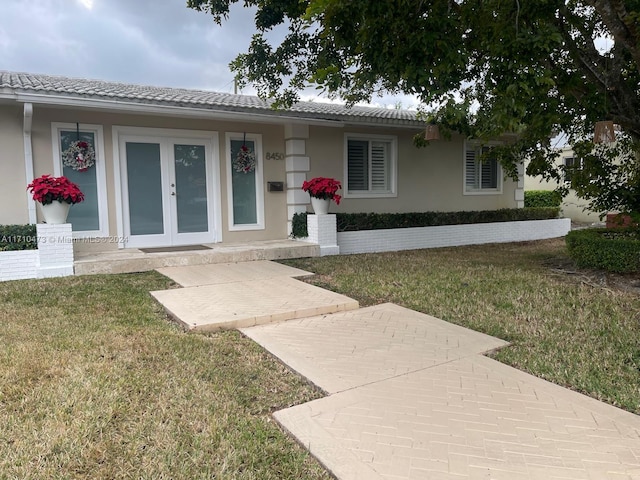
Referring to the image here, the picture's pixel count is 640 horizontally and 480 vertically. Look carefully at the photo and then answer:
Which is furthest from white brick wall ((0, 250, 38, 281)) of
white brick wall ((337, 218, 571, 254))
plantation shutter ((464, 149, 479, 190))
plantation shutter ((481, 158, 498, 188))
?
plantation shutter ((481, 158, 498, 188))

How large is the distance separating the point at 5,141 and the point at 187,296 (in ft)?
14.3

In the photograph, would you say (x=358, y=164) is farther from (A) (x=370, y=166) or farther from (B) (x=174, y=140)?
(B) (x=174, y=140)

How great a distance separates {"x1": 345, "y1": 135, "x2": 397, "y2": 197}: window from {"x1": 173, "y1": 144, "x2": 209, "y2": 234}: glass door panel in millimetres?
3257

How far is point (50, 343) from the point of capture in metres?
3.69

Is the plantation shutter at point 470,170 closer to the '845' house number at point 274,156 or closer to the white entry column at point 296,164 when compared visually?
the white entry column at point 296,164

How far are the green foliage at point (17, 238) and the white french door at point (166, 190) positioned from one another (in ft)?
5.37

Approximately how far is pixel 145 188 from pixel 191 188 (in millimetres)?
850

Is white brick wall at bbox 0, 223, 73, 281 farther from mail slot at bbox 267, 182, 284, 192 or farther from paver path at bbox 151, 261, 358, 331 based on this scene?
mail slot at bbox 267, 182, 284, 192

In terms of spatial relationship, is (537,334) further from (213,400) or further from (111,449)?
(111,449)

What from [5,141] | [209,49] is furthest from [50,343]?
[209,49]

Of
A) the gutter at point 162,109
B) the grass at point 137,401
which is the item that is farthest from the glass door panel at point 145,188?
the grass at point 137,401

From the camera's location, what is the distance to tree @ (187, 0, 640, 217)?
15.0 feet

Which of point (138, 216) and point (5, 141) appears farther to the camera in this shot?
point (138, 216)

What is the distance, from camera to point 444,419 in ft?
8.47
